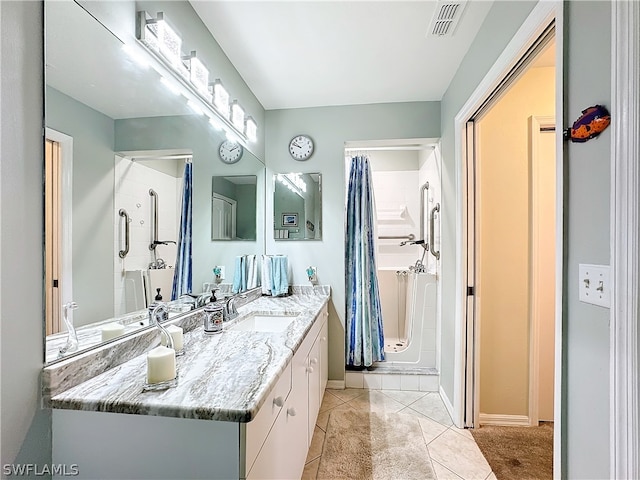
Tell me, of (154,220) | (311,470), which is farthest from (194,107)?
(311,470)

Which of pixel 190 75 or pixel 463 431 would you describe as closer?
pixel 190 75

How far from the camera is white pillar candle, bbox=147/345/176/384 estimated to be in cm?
95

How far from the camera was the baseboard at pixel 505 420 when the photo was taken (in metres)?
2.19

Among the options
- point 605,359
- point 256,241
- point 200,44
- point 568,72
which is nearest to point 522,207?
point 568,72

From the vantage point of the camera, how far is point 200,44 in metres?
1.74

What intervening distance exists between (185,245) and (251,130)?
1263 millimetres

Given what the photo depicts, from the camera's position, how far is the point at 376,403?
2.47 meters

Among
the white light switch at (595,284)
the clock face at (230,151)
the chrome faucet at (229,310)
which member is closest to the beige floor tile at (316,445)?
the chrome faucet at (229,310)

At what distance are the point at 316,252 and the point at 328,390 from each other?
123 cm

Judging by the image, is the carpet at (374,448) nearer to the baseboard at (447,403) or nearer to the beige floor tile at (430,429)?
the beige floor tile at (430,429)

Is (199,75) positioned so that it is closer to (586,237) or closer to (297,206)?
(297,206)

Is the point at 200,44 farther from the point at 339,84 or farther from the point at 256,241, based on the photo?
the point at 256,241

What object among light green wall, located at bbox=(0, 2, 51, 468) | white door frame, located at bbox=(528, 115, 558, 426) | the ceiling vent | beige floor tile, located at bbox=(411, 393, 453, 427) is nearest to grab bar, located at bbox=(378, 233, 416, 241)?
white door frame, located at bbox=(528, 115, 558, 426)

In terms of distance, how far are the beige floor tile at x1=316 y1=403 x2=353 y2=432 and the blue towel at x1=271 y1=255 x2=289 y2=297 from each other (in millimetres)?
976
